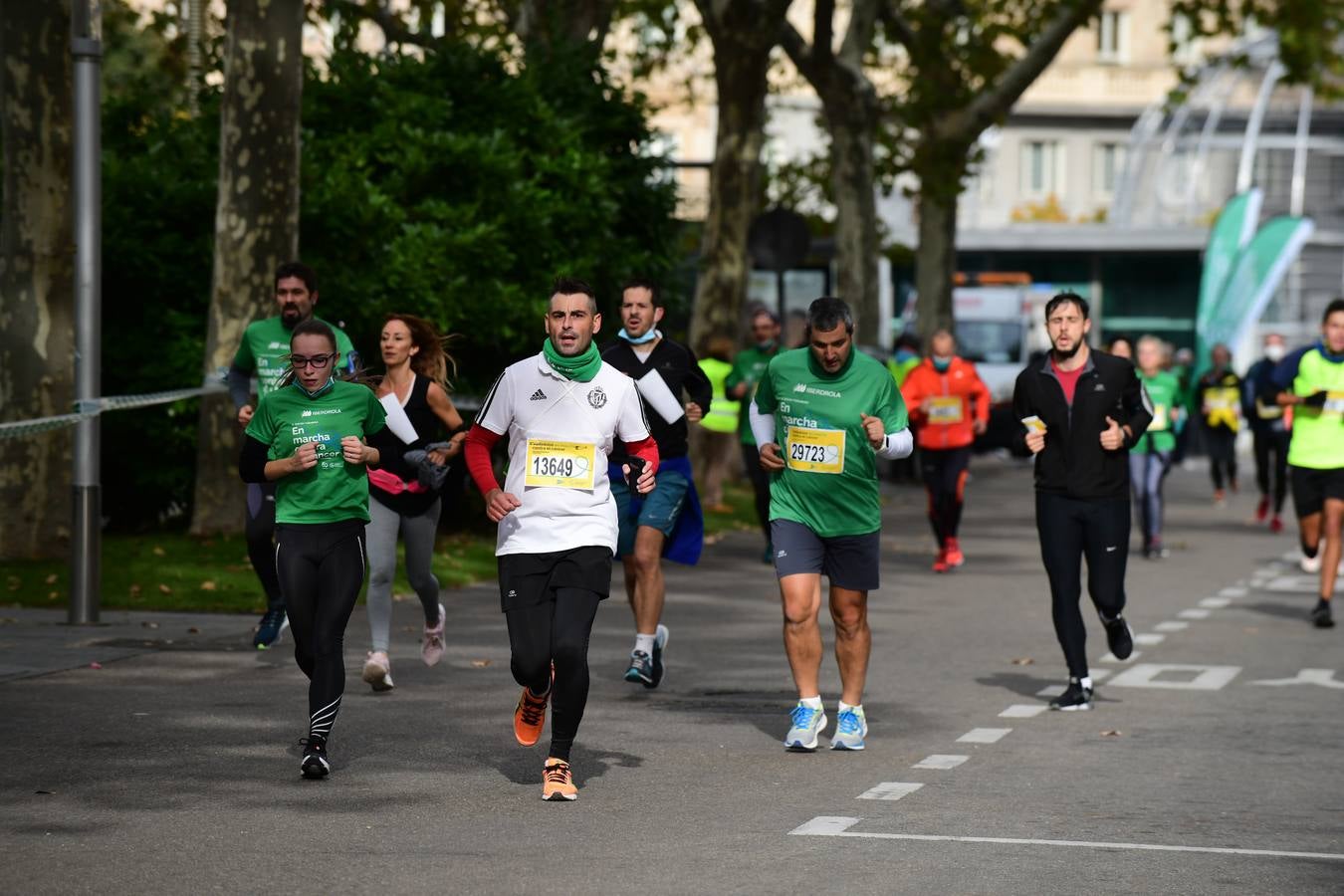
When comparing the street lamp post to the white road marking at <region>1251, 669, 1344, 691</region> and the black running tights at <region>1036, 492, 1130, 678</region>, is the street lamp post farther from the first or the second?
the white road marking at <region>1251, 669, 1344, 691</region>

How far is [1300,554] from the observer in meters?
21.6

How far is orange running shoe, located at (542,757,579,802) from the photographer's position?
8.28m

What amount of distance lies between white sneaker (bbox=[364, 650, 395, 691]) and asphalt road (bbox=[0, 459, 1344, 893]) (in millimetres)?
100

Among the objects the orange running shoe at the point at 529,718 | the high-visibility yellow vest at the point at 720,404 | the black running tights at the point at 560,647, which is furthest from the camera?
the high-visibility yellow vest at the point at 720,404

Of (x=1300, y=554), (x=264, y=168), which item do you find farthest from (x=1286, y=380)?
(x=264, y=168)

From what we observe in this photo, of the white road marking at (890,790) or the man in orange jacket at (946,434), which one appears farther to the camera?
the man in orange jacket at (946,434)

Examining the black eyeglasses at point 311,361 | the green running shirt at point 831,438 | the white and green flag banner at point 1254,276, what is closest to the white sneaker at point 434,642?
the green running shirt at point 831,438

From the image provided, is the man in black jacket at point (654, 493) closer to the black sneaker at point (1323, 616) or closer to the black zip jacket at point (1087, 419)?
the black zip jacket at point (1087, 419)

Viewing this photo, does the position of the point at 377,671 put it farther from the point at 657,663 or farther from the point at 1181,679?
the point at 1181,679

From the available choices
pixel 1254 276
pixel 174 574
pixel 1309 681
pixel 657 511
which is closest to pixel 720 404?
pixel 174 574

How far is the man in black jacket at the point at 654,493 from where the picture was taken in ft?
38.0

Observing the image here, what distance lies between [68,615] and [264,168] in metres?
4.95

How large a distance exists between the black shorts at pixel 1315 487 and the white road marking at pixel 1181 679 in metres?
2.63

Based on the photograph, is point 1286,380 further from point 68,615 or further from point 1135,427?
point 68,615
